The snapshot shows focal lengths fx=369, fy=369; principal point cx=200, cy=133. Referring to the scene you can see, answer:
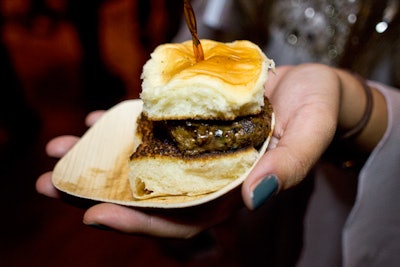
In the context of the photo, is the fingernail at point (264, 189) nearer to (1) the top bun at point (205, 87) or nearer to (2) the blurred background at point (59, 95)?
(1) the top bun at point (205, 87)

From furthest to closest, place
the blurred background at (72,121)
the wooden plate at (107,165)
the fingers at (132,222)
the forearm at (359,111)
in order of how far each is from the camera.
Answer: the blurred background at (72,121), the forearm at (359,111), the wooden plate at (107,165), the fingers at (132,222)

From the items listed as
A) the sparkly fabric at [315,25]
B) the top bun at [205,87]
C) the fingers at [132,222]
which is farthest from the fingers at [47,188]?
the sparkly fabric at [315,25]

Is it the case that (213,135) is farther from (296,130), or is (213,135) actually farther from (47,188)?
(47,188)

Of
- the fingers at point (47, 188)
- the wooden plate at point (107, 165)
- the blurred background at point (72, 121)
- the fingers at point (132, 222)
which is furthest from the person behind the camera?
the blurred background at point (72, 121)

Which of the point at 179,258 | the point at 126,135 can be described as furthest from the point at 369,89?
the point at 179,258

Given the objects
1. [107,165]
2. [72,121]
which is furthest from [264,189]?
[72,121]
